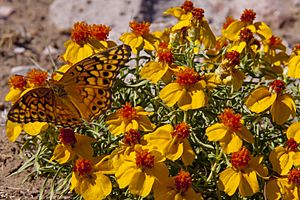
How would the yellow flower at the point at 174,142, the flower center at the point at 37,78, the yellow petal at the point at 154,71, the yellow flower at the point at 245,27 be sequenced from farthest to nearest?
the yellow flower at the point at 245,27, the flower center at the point at 37,78, the yellow petal at the point at 154,71, the yellow flower at the point at 174,142

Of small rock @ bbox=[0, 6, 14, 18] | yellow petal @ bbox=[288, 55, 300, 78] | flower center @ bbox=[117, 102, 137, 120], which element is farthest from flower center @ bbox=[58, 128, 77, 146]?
small rock @ bbox=[0, 6, 14, 18]

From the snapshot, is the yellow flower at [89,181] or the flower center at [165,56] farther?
the flower center at [165,56]

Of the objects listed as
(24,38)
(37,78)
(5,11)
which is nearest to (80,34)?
(37,78)

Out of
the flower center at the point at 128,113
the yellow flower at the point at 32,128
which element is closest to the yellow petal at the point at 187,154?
the flower center at the point at 128,113

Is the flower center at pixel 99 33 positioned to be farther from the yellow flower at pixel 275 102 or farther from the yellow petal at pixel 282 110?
the yellow petal at pixel 282 110

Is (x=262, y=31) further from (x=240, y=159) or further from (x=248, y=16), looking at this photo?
(x=240, y=159)

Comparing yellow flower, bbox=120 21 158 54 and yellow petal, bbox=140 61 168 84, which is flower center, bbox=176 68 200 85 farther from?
yellow flower, bbox=120 21 158 54
